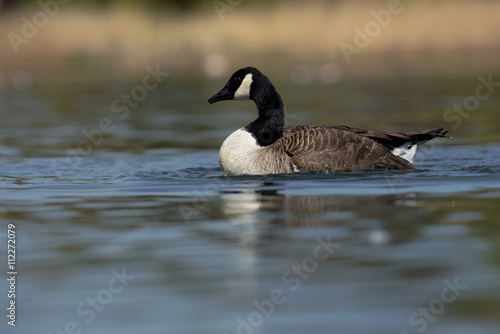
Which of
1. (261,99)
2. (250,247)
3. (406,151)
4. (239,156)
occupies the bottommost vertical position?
(250,247)

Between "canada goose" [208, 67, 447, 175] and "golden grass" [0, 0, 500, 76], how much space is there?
21.3m

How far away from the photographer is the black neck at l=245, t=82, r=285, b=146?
1202 cm

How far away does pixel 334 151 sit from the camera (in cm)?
1141

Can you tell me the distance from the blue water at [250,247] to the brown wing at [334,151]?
218 mm

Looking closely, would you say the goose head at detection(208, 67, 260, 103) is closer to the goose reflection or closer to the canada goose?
the canada goose

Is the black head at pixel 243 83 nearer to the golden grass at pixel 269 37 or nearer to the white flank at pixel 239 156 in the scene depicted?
the white flank at pixel 239 156

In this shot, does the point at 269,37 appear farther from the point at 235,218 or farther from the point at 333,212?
the point at 235,218

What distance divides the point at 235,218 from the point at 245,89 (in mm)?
4229

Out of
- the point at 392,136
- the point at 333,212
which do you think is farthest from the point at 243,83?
the point at 333,212

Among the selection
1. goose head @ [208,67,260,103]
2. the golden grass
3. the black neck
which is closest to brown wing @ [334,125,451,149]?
the black neck

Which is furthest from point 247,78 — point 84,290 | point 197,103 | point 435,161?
point 197,103

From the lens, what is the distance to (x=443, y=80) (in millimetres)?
29891

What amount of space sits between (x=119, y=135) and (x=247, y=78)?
6041 millimetres

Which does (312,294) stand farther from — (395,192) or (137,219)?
(395,192)
